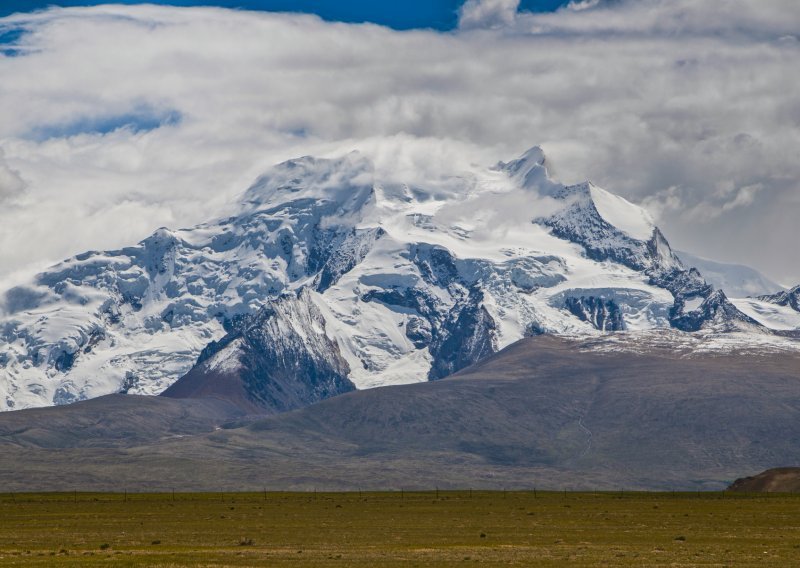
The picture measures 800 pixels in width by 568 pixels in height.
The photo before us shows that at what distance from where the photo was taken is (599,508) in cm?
17288

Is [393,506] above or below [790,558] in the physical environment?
below

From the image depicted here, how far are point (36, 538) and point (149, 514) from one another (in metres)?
42.1

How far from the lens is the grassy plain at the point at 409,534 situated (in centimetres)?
10169

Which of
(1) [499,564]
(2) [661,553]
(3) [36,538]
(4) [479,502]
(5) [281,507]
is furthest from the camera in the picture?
(4) [479,502]

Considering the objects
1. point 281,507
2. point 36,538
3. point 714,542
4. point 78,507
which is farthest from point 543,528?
point 78,507

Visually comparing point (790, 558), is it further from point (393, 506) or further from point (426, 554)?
point (393, 506)

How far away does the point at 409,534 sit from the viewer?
424ft

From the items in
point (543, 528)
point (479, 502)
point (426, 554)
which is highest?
point (426, 554)

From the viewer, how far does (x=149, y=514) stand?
546 ft

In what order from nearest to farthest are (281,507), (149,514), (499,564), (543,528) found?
(499,564) < (543,528) < (149,514) < (281,507)

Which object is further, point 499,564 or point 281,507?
point 281,507

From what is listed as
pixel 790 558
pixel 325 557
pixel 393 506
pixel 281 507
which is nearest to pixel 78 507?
pixel 281 507

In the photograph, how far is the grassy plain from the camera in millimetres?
101688

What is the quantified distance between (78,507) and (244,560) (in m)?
94.9
